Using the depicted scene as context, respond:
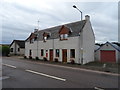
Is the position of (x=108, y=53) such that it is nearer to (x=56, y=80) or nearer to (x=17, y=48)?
(x=56, y=80)

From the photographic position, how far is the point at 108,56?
26.7m

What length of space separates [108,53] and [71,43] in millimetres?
7352

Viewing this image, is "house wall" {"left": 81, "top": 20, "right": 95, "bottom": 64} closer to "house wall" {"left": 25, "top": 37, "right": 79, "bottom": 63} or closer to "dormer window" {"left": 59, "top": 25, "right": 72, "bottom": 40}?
"house wall" {"left": 25, "top": 37, "right": 79, "bottom": 63}

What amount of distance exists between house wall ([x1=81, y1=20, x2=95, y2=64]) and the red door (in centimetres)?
269

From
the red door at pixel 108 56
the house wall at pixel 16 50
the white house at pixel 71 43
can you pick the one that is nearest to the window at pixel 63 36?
the white house at pixel 71 43

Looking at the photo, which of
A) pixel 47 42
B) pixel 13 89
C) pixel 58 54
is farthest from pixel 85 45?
pixel 13 89

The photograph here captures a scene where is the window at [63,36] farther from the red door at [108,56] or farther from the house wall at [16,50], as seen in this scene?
the house wall at [16,50]

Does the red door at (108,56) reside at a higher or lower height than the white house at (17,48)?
lower

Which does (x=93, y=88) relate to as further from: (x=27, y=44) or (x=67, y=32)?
(x=27, y=44)

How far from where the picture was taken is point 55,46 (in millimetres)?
28188

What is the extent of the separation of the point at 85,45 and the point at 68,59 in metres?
3.74

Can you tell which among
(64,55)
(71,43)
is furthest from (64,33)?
(64,55)

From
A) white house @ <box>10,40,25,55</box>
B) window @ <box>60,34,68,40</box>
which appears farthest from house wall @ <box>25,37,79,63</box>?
white house @ <box>10,40,25,55</box>

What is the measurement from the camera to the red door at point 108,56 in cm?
2612
